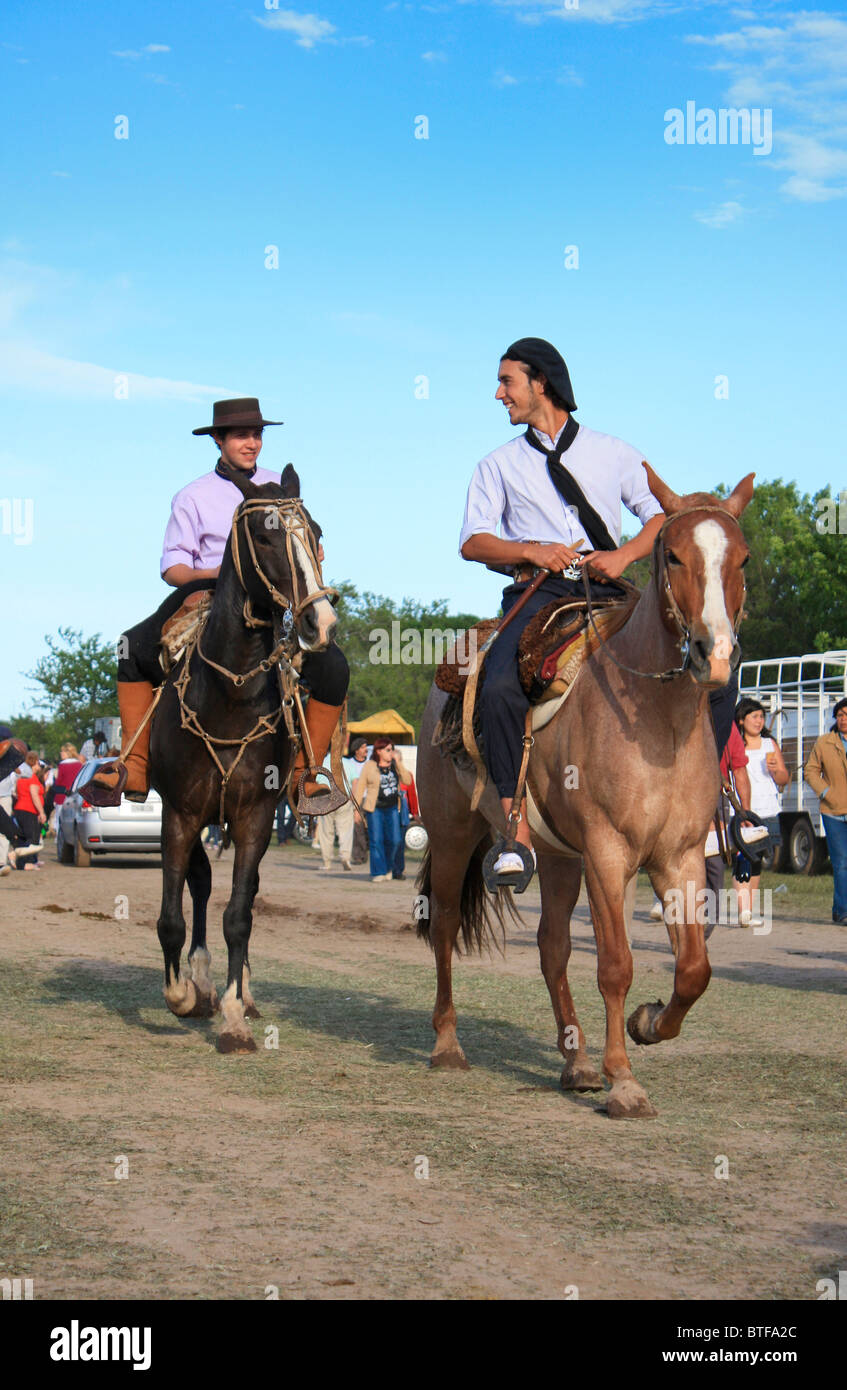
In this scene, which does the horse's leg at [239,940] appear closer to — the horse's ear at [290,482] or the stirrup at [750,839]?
the horse's ear at [290,482]

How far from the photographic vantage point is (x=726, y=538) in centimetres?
597

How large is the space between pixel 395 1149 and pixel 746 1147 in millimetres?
1354

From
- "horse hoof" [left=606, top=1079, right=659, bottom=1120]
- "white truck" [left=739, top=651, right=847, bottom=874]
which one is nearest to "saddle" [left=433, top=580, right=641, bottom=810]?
"horse hoof" [left=606, top=1079, right=659, bottom=1120]

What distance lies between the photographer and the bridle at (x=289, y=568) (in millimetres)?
7641

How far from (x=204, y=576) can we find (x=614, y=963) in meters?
3.77

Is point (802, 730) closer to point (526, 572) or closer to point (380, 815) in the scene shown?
point (380, 815)

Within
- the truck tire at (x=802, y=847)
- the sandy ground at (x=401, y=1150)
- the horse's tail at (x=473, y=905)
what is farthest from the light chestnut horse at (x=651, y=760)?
the truck tire at (x=802, y=847)

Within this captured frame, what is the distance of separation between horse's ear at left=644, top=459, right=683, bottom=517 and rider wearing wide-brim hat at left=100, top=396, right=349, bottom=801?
10.2ft

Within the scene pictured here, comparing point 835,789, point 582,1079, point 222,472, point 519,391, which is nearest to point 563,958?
point 582,1079

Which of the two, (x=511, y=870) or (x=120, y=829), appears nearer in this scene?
(x=511, y=870)

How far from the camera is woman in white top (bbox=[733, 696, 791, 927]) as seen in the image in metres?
16.4

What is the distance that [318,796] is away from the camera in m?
8.91
